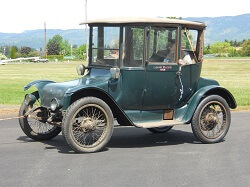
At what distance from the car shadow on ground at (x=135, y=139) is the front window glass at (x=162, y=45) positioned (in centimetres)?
147

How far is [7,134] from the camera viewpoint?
29.9 feet

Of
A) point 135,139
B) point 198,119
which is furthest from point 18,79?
point 198,119

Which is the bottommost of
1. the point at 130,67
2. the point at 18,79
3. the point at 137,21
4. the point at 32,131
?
the point at 18,79

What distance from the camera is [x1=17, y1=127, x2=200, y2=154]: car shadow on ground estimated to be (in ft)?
26.7

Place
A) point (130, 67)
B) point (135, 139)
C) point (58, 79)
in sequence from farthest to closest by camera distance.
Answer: point (58, 79) < point (135, 139) < point (130, 67)

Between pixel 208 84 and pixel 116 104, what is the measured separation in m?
2.06

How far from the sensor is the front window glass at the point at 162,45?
8094 millimetres

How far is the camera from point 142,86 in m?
8.05

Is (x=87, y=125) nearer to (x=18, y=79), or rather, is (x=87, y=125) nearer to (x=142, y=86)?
(x=142, y=86)

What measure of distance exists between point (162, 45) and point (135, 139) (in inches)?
72.7

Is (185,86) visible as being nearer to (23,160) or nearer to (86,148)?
(86,148)

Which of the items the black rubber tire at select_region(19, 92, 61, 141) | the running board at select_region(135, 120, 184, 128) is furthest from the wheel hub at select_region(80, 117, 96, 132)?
the black rubber tire at select_region(19, 92, 61, 141)

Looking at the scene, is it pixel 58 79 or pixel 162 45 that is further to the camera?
pixel 58 79

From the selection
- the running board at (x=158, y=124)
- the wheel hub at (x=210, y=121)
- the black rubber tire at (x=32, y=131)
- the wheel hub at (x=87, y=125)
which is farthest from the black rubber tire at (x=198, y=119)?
the black rubber tire at (x=32, y=131)
